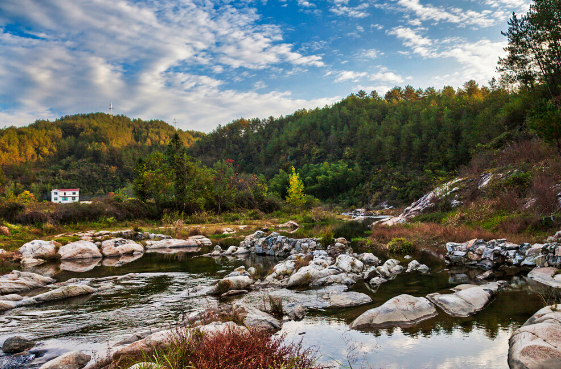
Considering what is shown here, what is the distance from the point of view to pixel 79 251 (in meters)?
16.8

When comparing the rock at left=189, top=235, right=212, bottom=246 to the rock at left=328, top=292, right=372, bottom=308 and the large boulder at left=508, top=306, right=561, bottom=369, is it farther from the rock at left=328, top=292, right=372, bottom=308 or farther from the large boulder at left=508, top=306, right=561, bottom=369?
the large boulder at left=508, top=306, right=561, bottom=369

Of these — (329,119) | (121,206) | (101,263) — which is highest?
(329,119)

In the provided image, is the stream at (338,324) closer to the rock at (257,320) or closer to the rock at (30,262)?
the rock at (257,320)

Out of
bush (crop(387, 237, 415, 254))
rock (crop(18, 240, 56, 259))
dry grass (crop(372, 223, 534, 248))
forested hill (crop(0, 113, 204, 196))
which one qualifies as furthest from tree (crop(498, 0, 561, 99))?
forested hill (crop(0, 113, 204, 196))

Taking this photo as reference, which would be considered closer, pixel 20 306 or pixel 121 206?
pixel 20 306

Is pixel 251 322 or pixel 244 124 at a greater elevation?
pixel 244 124

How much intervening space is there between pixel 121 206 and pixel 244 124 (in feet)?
296

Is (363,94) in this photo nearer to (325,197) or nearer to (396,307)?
(325,197)

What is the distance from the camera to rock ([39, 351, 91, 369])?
480 cm

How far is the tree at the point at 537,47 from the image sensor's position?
21500mm

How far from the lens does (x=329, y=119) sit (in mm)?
93750

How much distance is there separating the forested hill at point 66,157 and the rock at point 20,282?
69133 mm

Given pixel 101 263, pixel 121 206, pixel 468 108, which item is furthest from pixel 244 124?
pixel 101 263

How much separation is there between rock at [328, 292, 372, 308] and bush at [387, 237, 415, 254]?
7615 mm
